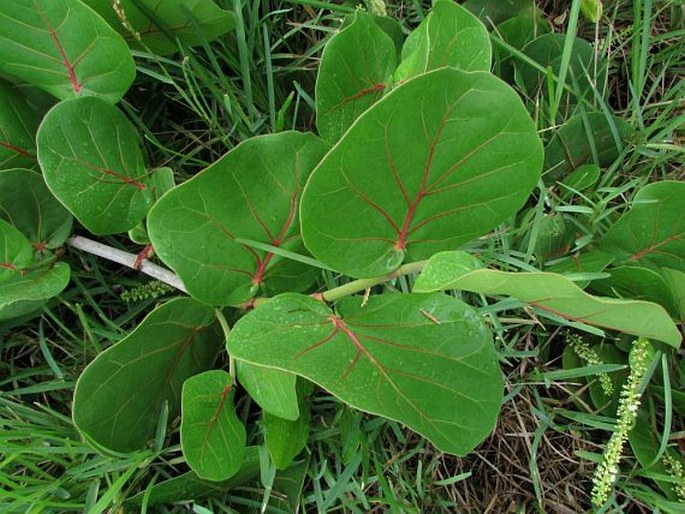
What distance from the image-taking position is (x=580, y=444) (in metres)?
1.26

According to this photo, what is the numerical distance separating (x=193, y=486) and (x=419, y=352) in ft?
1.56

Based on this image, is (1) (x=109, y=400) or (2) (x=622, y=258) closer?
(1) (x=109, y=400)

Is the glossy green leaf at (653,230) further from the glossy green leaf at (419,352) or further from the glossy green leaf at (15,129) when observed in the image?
the glossy green leaf at (15,129)

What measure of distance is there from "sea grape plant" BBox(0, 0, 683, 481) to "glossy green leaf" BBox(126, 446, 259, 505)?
2 cm

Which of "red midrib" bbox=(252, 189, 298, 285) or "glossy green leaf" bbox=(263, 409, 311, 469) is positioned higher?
"red midrib" bbox=(252, 189, 298, 285)

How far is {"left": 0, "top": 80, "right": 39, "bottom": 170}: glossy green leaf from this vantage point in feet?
3.57

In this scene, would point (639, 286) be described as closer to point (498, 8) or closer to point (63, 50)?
point (498, 8)

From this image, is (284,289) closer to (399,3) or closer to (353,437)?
(353,437)

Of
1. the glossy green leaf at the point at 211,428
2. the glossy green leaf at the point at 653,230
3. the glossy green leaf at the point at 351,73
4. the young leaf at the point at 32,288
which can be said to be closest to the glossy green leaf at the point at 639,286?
the glossy green leaf at the point at 653,230

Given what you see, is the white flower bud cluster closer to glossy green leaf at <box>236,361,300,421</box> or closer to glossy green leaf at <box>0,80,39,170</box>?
glossy green leaf at <box>236,361,300,421</box>

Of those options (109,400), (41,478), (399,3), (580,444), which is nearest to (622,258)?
(580,444)

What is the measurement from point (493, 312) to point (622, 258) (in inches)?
8.6

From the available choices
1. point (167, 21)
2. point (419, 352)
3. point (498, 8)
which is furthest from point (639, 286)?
point (167, 21)

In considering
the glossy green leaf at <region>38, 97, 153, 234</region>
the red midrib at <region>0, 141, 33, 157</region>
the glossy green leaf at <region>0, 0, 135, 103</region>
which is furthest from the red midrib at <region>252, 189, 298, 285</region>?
the red midrib at <region>0, 141, 33, 157</region>
